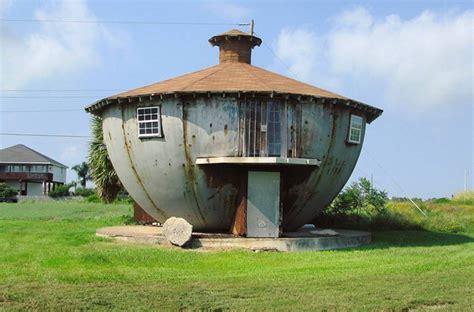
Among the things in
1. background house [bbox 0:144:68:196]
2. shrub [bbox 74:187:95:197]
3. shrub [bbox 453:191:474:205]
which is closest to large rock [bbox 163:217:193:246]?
shrub [bbox 453:191:474:205]

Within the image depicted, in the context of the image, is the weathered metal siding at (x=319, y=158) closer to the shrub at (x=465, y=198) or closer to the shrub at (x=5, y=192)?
the shrub at (x=465, y=198)

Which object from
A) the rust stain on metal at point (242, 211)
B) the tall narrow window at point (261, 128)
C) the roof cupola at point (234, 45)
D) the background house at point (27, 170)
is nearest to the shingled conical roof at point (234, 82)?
the roof cupola at point (234, 45)

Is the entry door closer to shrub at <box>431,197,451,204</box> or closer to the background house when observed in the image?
shrub at <box>431,197,451,204</box>

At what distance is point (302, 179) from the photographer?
17688mm

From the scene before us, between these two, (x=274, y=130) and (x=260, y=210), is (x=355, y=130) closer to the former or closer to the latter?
(x=274, y=130)

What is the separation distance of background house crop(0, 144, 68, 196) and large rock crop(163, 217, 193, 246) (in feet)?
218

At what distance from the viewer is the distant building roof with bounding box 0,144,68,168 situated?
81375 mm

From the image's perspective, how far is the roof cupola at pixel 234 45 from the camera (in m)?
20.8

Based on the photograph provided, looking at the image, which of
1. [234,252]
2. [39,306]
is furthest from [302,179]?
[39,306]

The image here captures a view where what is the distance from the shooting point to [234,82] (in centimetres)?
1759

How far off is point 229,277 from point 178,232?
16.0 ft

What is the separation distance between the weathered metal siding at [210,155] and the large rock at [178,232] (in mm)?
942

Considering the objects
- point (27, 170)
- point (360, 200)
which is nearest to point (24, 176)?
point (27, 170)

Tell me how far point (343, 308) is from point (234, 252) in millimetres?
7027
